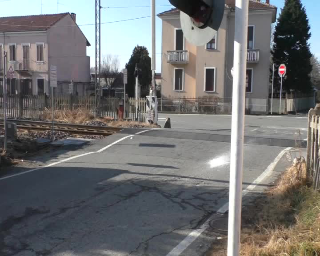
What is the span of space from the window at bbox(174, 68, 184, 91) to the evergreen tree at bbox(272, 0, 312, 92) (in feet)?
36.6

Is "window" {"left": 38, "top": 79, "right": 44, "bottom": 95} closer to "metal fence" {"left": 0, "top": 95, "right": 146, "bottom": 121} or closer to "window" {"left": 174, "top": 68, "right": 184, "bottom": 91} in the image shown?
"window" {"left": 174, "top": 68, "right": 184, "bottom": 91}

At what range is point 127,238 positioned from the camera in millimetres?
5000

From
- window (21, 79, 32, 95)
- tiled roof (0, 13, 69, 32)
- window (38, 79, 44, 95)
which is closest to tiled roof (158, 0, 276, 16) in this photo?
→ tiled roof (0, 13, 69, 32)

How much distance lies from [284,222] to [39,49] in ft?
135

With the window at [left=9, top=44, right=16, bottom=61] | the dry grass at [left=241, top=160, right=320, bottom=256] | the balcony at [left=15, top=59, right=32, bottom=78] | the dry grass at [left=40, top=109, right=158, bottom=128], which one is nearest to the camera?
the dry grass at [left=241, top=160, right=320, bottom=256]

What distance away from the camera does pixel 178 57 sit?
33188 millimetres

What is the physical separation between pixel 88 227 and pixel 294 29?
3705 centimetres

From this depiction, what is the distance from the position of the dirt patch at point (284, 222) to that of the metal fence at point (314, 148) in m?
0.16

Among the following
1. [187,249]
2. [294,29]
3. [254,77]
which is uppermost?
[294,29]

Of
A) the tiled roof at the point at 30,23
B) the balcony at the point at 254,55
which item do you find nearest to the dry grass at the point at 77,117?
the balcony at the point at 254,55

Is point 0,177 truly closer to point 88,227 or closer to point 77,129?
point 88,227

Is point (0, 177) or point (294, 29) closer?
point (0, 177)

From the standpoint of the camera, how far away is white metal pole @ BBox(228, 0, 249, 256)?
2877 millimetres

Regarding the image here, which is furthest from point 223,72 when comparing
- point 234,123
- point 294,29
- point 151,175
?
point 234,123
